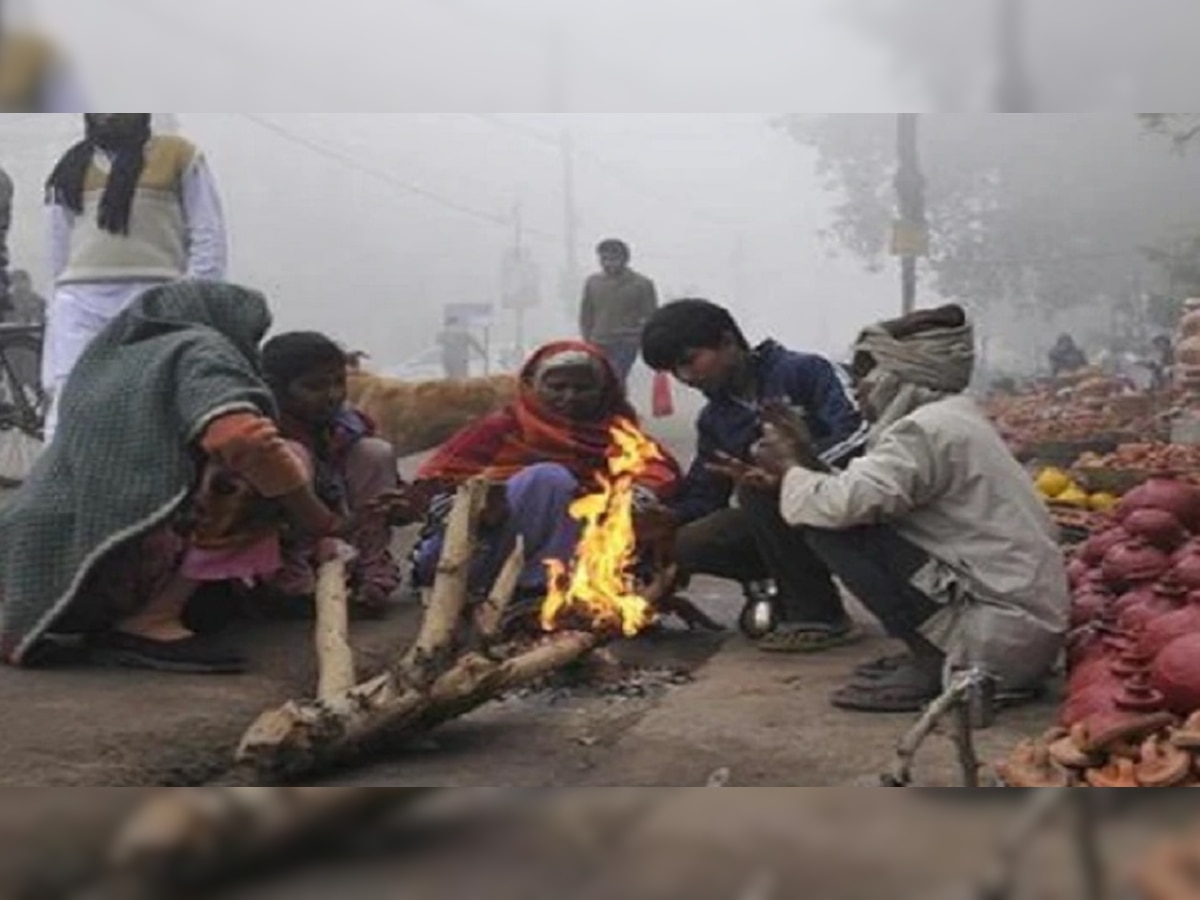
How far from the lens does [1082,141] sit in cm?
354

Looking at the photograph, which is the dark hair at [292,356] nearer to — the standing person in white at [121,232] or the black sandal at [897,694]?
the standing person in white at [121,232]

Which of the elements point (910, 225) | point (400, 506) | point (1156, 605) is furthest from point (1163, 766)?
point (910, 225)

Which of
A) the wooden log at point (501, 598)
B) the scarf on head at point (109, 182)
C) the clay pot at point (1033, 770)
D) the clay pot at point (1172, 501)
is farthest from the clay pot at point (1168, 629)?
the scarf on head at point (109, 182)

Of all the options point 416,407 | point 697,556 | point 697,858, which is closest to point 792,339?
point 697,556

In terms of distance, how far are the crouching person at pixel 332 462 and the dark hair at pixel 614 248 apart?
1654mm

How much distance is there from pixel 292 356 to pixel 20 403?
8.32ft

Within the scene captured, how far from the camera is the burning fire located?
3.37 meters

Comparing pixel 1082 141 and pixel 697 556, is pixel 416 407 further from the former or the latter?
pixel 1082 141

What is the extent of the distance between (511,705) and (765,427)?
0.77m

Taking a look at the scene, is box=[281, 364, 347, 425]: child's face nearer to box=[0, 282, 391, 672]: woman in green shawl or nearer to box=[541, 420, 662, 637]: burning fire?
box=[0, 282, 391, 672]: woman in green shawl

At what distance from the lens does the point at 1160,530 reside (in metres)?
3.12

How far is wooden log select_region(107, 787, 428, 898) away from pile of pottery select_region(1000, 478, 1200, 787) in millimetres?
995

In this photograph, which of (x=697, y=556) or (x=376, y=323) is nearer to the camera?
(x=697, y=556)

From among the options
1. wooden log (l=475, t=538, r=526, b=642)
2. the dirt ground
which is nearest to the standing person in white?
the dirt ground
